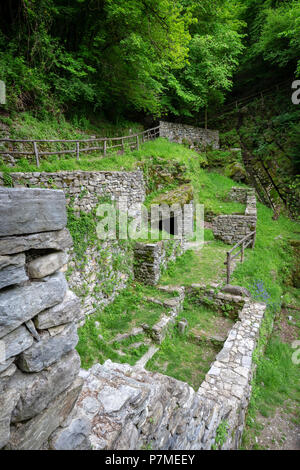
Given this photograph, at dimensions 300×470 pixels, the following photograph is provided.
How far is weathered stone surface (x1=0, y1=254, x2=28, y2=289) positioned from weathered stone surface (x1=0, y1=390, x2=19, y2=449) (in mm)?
609

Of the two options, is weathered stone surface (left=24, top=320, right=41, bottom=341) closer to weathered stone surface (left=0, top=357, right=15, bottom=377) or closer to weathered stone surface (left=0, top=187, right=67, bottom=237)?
weathered stone surface (left=0, top=357, right=15, bottom=377)

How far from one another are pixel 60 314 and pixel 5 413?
560mm

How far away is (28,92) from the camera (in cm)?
820

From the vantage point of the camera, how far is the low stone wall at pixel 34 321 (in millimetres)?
1224

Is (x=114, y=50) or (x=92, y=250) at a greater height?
(x=114, y=50)

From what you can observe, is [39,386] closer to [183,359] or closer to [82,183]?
[183,359]

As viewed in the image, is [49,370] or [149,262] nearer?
[49,370]

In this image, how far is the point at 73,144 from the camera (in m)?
8.96

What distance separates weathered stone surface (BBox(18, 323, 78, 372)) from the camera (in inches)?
52.4

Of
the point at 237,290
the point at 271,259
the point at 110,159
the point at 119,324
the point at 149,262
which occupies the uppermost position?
the point at 110,159

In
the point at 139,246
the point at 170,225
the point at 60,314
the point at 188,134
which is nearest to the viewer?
the point at 60,314

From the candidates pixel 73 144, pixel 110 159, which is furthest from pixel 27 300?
pixel 73 144

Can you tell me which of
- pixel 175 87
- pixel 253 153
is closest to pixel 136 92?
pixel 175 87
